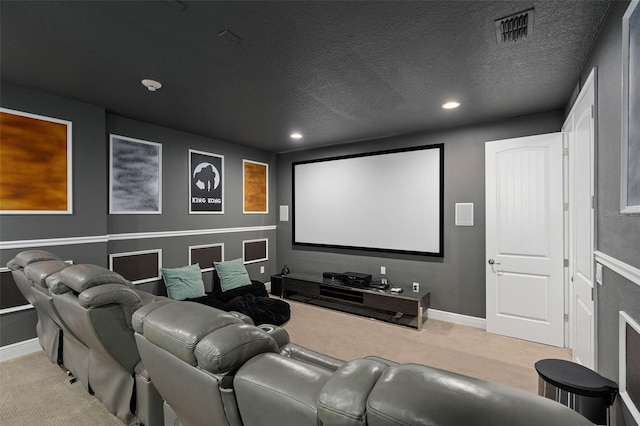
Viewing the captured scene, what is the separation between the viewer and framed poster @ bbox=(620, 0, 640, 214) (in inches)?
52.2

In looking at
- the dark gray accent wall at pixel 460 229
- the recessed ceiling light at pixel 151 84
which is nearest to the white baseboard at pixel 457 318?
the dark gray accent wall at pixel 460 229

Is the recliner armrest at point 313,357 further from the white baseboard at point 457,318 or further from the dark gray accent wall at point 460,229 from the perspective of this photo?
the white baseboard at point 457,318

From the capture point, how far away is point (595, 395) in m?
1.51

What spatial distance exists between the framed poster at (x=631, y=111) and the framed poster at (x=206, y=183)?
4588 millimetres

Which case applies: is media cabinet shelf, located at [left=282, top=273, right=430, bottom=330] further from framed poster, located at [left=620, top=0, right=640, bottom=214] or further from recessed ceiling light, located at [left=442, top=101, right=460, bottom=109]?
framed poster, located at [left=620, top=0, right=640, bottom=214]

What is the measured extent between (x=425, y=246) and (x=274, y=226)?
117 inches

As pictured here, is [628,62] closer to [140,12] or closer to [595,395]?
[595,395]

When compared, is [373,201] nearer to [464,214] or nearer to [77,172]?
[464,214]

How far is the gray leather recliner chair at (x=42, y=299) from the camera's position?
2.17m

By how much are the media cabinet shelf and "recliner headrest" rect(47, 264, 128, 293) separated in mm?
3203

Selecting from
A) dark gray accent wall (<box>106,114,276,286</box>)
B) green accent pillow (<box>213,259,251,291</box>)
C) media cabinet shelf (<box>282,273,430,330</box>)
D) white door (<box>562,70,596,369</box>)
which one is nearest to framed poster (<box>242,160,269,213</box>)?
dark gray accent wall (<box>106,114,276,286</box>)

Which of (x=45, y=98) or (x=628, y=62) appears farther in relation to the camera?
(x=45, y=98)

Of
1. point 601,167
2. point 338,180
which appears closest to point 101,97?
point 338,180

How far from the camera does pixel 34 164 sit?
9.68ft
